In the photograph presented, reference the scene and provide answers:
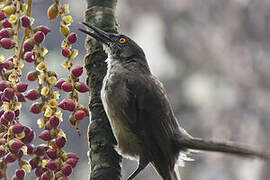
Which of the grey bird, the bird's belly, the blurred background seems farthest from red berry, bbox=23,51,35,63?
the blurred background

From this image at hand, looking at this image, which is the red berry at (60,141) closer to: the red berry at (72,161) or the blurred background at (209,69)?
the red berry at (72,161)

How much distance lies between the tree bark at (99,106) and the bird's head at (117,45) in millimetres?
48

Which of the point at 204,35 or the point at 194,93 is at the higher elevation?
the point at 204,35

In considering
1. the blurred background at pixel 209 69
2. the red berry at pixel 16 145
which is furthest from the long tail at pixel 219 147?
the blurred background at pixel 209 69

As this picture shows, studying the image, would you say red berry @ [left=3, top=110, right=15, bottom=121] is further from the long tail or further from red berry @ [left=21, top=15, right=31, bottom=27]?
the long tail

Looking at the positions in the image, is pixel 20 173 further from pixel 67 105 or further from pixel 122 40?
pixel 122 40

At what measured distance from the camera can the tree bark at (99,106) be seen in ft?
7.94

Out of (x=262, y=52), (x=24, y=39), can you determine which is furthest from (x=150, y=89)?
(x=262, y=52)

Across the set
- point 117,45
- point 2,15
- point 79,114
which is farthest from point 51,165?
point 117,45

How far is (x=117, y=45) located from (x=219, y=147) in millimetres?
1056

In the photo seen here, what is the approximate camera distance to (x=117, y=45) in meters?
3.28

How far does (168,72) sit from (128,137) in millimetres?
8043

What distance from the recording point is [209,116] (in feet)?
36.1

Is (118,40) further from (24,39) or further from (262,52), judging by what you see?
(262,52)
